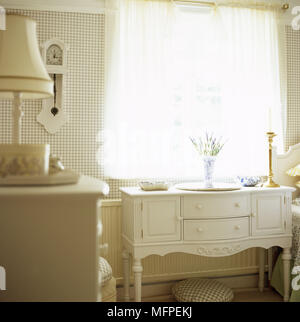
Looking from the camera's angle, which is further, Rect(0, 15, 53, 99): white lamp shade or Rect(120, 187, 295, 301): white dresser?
Rect(120, 187, 295, 301): white dresser

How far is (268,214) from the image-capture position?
9.97 ft

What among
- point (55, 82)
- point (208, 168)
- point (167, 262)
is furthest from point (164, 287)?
point (55, 82)

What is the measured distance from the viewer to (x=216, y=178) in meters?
3.47

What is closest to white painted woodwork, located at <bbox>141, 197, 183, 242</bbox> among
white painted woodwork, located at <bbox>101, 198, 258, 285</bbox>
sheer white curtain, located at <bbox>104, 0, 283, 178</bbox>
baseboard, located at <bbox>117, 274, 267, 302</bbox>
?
white painted woodwork, located at <bbox>101, 198, 258, 285</bbox>

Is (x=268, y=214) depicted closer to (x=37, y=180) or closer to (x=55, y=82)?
(x=55, y=82)

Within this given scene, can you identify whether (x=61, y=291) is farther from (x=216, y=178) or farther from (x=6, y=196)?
(x=216, y=178)

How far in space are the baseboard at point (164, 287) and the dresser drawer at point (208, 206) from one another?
0.92m

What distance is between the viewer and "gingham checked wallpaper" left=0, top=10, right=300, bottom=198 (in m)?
3.17

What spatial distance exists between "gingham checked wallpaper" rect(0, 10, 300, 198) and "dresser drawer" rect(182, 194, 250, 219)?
0.77 meters

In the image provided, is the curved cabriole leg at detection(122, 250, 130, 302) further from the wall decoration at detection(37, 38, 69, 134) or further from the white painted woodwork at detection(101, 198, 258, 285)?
the wall decoration at detection(37, 38, 69, 134)

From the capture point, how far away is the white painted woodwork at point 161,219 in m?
2.78

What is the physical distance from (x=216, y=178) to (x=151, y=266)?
960mm

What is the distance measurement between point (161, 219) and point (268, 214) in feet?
2.87

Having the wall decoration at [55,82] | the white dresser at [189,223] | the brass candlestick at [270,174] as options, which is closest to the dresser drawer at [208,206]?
the white dresser at [189,223]
